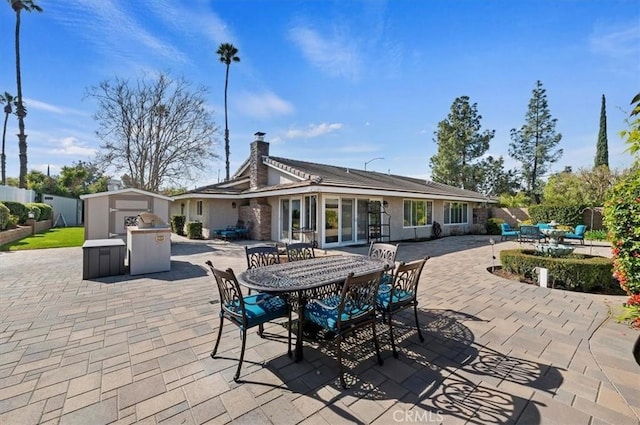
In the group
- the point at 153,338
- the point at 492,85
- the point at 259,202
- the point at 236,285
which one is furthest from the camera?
the point at 259,202

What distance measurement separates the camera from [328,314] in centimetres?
297

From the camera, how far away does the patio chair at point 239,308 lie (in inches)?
108

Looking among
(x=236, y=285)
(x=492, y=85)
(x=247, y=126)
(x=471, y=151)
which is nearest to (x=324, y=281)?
(x=236, y=285)

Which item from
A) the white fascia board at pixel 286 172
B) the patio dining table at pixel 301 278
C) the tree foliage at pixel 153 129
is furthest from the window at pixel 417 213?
the tree foliage at pixel 153 129

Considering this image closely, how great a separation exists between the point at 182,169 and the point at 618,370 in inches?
837

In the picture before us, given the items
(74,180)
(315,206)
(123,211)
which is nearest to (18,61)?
(74,180)

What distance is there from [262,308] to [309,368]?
0.83 m

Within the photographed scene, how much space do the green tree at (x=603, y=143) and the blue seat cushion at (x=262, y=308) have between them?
1391 inches

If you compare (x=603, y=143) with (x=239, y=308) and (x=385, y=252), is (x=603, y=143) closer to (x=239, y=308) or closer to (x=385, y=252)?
(x=385, y=252)

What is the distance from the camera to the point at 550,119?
2884cm

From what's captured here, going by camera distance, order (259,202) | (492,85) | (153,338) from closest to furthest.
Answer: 1. (153,338)
2. (492,85)
3. (259,202)

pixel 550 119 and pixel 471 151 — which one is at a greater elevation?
pixel 550 119

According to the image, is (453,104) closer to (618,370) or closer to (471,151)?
(471,151)

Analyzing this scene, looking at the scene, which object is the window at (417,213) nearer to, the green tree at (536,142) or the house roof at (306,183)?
the house roof at (306,183)
